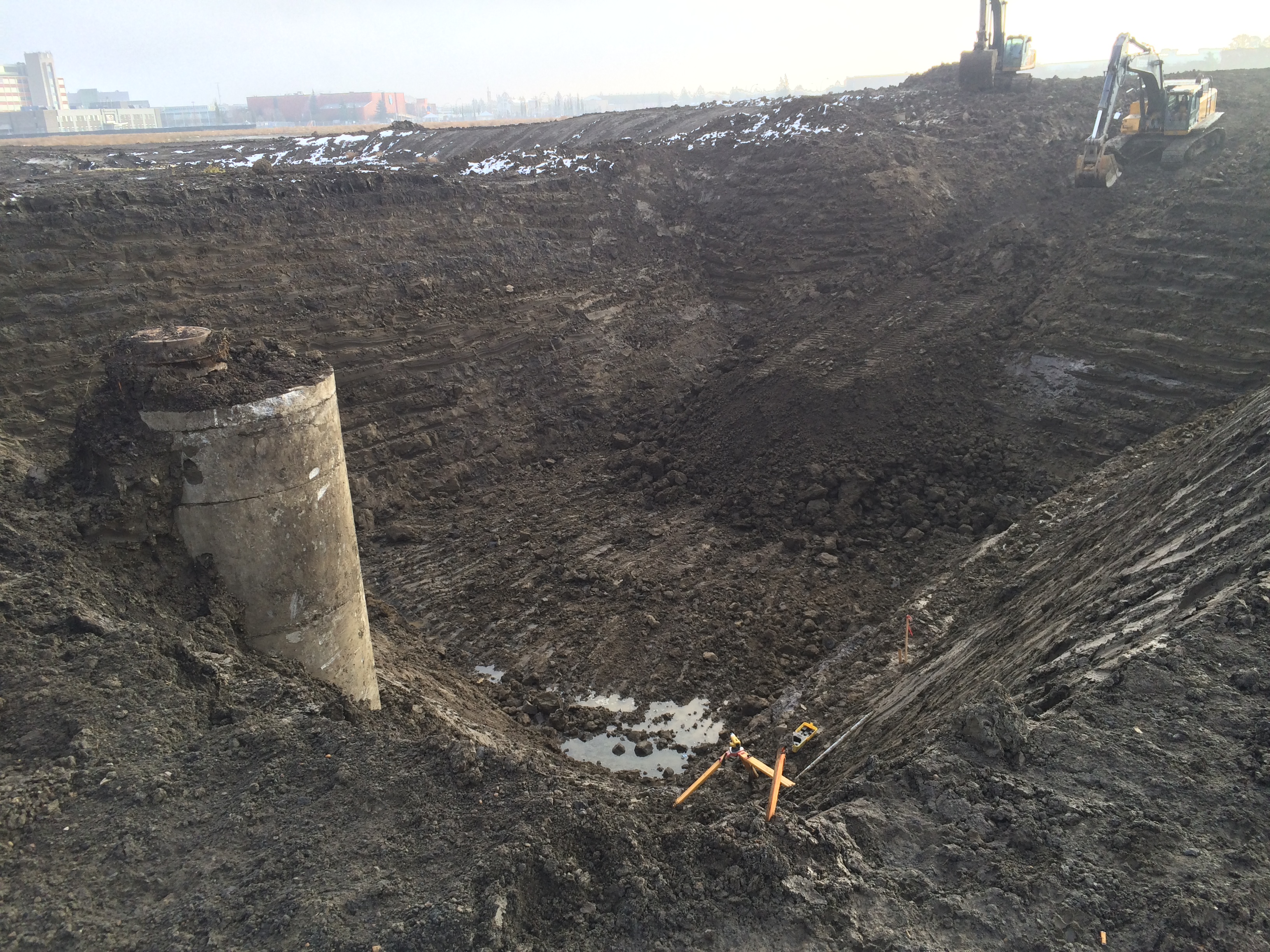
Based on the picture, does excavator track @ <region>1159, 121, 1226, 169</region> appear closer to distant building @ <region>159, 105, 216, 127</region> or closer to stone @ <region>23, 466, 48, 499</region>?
stone @ <region>23, 466, 48, 499</region>

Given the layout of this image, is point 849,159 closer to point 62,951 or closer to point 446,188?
point 446,188

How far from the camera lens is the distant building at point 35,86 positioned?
91625 mm

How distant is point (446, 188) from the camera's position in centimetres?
1595

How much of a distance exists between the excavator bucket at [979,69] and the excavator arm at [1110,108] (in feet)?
22.3

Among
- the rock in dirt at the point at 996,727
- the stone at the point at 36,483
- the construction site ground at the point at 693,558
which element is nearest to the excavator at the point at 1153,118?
the construction site ground at the point at 693,558

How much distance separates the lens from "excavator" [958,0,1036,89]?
25.0 m

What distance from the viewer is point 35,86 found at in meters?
98.9

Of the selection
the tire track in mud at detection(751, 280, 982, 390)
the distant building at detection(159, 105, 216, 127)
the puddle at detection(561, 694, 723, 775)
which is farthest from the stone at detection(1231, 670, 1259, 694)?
the distant building at detection(159, 105, 216, 127)

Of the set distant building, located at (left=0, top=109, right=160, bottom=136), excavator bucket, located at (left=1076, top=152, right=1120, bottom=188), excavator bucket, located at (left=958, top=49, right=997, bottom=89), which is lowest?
excavator bucket, located at (left=1076, top=152, right=1120, bottom=188)

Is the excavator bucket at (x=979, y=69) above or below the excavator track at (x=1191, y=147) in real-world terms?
above

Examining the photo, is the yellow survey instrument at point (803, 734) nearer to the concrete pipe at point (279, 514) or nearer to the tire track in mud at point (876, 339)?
the concrete pipe at point (279, 514)

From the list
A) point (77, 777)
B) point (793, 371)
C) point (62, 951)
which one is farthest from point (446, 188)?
point (62, 951)

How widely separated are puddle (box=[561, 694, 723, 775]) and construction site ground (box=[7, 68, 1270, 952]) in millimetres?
58

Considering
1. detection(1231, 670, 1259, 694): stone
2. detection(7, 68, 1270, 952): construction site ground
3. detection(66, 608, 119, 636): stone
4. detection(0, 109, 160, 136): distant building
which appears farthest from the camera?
detection(0, 109, 160, 136): distant building
